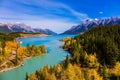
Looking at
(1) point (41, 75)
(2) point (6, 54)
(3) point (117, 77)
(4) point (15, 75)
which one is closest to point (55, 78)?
(1) point (41, 75)

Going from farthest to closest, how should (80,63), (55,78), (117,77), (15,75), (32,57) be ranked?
(32,57)
(80,63)
(15,75)
(117,77)
(55,78)

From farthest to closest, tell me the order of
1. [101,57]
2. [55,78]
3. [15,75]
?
[101,57] < [15,75] < [55,78]

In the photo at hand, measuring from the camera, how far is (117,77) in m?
91.2

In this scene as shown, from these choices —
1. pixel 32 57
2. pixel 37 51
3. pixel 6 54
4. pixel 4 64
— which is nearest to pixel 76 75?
pixel 4 64

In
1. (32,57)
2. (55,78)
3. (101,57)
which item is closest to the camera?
(55,78)

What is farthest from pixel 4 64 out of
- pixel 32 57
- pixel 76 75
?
pixel 76 75

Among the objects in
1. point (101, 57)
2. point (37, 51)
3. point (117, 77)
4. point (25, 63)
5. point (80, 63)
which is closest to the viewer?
point (117, 77)

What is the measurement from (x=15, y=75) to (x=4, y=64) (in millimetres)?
23551

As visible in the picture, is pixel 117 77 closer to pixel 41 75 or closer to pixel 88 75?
pixel 88 75

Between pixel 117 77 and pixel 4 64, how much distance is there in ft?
229

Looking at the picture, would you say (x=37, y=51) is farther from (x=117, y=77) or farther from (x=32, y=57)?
(x=117, y=77)

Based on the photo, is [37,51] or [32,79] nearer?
[32,79]

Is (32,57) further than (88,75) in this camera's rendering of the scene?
Yes

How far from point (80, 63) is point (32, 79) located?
45.3 metres
